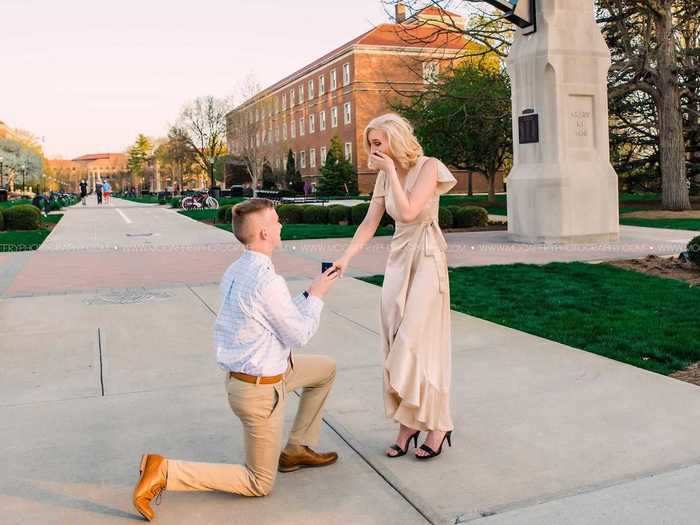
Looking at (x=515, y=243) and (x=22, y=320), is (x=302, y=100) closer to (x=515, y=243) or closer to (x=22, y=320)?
(x=515, y=243)

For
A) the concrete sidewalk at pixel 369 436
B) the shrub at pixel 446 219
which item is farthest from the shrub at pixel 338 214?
the concrete sidewalk at pixel 369 436

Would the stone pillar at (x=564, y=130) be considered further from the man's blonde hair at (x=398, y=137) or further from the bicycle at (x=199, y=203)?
Result: the bicycle at (x=199, y=203)

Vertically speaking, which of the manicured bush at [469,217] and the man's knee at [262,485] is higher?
the manicured bush at [469,217]

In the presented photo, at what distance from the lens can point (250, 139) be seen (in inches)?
2103

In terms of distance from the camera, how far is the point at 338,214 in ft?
75.3

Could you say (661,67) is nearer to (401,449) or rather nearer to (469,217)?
(469,217)

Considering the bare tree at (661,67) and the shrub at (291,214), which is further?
the shrub at (291,214)

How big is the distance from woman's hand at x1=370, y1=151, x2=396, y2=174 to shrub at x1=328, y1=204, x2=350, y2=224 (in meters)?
19.0

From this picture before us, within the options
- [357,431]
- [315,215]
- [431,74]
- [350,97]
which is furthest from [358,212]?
[350,97]

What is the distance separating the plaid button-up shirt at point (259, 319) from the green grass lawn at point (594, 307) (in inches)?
132

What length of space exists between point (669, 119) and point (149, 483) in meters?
24.5

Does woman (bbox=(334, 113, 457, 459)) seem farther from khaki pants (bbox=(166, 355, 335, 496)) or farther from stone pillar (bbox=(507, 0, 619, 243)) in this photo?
stone pillar (bbox=(507, 0, 619, 243))

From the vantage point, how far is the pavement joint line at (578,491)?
3.22 metres

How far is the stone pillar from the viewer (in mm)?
15141
